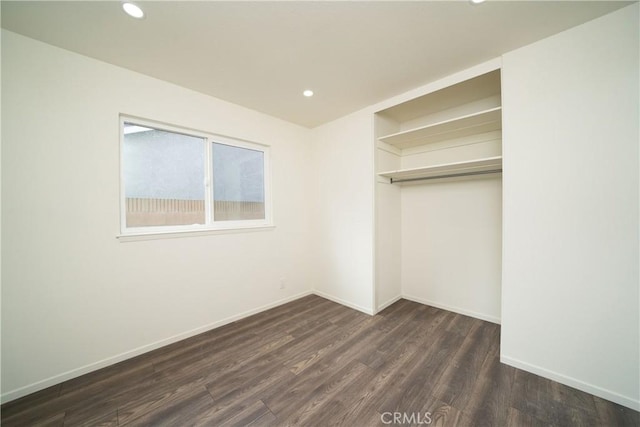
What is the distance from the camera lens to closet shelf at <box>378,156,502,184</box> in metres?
2.36

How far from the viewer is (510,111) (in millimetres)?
1841

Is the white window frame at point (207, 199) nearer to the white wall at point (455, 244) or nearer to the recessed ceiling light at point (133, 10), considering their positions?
the recessed ceiling light at point (133, 10)

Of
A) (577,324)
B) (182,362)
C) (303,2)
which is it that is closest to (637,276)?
(577,324)

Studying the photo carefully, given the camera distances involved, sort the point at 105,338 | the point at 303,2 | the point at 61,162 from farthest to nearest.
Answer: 1. the point at 105,338
2. the point at 61,162
3. the point at 303,2

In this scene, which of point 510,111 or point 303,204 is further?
point 303,204

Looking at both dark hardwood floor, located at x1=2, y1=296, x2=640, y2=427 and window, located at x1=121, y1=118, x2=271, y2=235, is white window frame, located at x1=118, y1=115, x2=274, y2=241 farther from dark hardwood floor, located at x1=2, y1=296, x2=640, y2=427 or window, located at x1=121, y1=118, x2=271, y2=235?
dark hardwood floor, located at x1=2, y1=296, x2=640, y2=427

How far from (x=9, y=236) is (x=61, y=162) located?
1.93 feet

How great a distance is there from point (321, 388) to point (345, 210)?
1968 millimetres

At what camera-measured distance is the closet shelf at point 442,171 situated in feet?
7.75

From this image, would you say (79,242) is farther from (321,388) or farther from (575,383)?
(575,383)

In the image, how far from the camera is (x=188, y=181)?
8.00ft

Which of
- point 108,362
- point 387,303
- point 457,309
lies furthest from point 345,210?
point 108,362

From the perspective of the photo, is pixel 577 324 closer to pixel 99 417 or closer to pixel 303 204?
pixel 303 204

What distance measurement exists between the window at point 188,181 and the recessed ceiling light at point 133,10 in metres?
0.90
